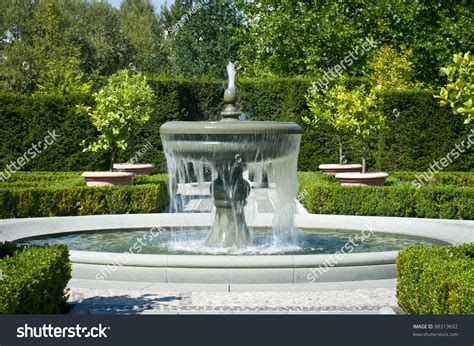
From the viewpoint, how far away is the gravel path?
305 inches

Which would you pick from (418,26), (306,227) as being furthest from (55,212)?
(418,26)

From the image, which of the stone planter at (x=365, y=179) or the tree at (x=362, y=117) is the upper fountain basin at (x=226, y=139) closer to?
the stone planter at (x=365, y=179)

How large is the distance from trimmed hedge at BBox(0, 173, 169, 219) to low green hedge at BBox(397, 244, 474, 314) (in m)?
9.75

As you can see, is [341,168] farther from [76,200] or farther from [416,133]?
[76,200]

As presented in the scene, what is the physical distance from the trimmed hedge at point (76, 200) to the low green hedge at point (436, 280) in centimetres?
975

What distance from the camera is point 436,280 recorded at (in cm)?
619

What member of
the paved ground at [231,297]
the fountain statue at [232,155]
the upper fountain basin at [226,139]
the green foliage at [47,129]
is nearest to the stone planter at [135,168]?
the green foliage at [47,129]

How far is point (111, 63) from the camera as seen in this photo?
5028 cm

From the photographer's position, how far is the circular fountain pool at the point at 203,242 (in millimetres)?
10992

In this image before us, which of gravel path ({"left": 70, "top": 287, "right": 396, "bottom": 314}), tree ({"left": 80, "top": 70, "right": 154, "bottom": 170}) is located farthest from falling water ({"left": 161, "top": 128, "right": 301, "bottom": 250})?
tree ({"left": 80, "top": 70, "right": 154, "bottom": 170})

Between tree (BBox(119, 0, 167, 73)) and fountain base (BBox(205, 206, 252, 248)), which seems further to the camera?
tree (BBox(119, 0, 167, 73))

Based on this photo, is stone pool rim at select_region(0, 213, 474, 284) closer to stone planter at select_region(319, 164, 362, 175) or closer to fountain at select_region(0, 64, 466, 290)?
fountain at select_region(0, 64, 466, 290)

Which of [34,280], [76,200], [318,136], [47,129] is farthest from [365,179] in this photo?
[34,280]

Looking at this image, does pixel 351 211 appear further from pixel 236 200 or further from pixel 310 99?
pixel 310 99
